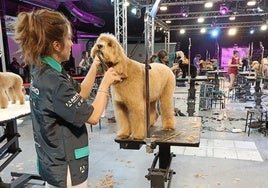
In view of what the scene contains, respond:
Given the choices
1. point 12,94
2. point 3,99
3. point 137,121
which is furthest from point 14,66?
point 137,121

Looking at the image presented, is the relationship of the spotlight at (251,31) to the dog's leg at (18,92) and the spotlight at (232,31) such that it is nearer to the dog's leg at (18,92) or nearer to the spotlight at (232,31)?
the spotlight at (232,31)

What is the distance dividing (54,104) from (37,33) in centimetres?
30

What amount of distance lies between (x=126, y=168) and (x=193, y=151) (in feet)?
3.50

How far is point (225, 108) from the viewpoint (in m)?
6.92

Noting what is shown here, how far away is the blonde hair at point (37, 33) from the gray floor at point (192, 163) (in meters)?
2.00

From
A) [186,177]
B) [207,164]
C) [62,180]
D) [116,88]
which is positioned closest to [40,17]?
[62,180]

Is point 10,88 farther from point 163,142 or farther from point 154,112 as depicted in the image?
point 163,142

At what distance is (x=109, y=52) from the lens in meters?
1.63

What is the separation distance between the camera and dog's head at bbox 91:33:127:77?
162 centimetres

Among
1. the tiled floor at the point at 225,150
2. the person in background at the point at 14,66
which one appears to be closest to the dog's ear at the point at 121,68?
the tiled floor at the point at 225,150

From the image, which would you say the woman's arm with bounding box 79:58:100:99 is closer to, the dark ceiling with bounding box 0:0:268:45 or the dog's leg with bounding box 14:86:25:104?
the dog's leg with bounding box 14:86:25:104

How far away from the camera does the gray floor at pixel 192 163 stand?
9.24 ft

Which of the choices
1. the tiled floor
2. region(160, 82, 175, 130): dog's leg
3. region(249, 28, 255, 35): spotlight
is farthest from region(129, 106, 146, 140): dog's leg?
region(249, 28, 255, 35): spotlight

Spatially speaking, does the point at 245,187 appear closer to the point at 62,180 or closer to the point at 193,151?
the point at 193,151
